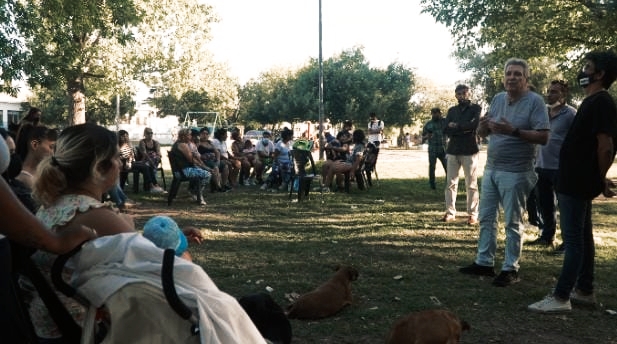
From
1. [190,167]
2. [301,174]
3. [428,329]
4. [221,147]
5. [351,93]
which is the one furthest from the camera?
[351,93]

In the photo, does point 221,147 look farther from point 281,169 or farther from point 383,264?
point 383,264

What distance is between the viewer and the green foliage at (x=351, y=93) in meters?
42.3

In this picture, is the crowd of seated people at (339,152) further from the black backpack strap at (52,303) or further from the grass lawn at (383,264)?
the black backpack strap at (52,303)

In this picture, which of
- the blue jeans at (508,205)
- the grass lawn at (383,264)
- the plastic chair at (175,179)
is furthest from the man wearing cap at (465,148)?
the plastic chair at (175,179)

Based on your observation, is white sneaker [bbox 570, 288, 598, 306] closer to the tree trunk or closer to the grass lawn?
the grass lawn

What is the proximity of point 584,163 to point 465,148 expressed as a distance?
4.09 metres

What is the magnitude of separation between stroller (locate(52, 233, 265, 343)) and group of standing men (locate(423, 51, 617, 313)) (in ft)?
11.1

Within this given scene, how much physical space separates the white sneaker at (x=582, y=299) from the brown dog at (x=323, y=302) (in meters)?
1.81

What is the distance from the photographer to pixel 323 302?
4270 mm

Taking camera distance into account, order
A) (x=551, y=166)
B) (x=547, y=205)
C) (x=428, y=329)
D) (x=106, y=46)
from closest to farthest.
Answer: (x=428, y=329), (x=551, y=166), (x=547, y=205), (x=106, y=46)

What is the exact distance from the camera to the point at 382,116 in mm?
44406

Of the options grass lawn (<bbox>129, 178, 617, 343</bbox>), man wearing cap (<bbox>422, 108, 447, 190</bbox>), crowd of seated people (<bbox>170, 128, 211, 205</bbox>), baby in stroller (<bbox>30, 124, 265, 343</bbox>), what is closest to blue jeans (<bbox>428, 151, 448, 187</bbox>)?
man wearing cap (<bbox>422, 108, 447, 190</bbox>)

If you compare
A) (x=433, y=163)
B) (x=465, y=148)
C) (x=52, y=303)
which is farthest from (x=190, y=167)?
(x=52, y=303)

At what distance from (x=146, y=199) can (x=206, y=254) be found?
581 cm
